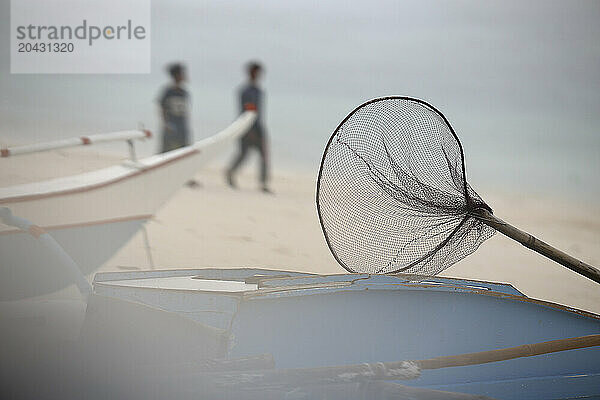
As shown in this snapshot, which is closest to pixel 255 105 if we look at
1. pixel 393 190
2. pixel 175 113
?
pixel 175 113

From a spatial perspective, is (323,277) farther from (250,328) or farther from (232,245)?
(232,245)

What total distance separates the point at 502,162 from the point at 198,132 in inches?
119

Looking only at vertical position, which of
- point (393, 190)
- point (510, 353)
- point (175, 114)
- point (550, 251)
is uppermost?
point (175, 114)

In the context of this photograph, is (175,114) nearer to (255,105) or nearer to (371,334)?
(255,105)

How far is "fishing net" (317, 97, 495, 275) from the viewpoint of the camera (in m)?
2.19

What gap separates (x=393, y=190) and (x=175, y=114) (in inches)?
135

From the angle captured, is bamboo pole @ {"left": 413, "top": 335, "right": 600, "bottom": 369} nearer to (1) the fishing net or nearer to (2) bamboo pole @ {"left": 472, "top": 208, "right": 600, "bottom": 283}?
(2) bamboo pole @ {"left": 472, "top": 208, "right": 600, "bottom": 283}

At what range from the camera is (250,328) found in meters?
1.71

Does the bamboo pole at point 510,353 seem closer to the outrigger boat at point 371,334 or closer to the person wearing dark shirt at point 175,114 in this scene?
the outrigger boat at point 371,334

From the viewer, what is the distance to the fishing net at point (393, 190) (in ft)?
7.18

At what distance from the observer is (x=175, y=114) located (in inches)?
211

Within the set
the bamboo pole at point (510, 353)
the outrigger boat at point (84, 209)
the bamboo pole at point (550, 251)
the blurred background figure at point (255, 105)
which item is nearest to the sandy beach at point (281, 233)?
the blurred background figure at point (255, 105)

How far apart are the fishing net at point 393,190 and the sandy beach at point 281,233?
65.6 inches

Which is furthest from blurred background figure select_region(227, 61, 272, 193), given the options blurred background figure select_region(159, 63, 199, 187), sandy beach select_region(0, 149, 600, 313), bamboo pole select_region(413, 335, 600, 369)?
bamboo pole select_region(413, 335, 600, 369)
